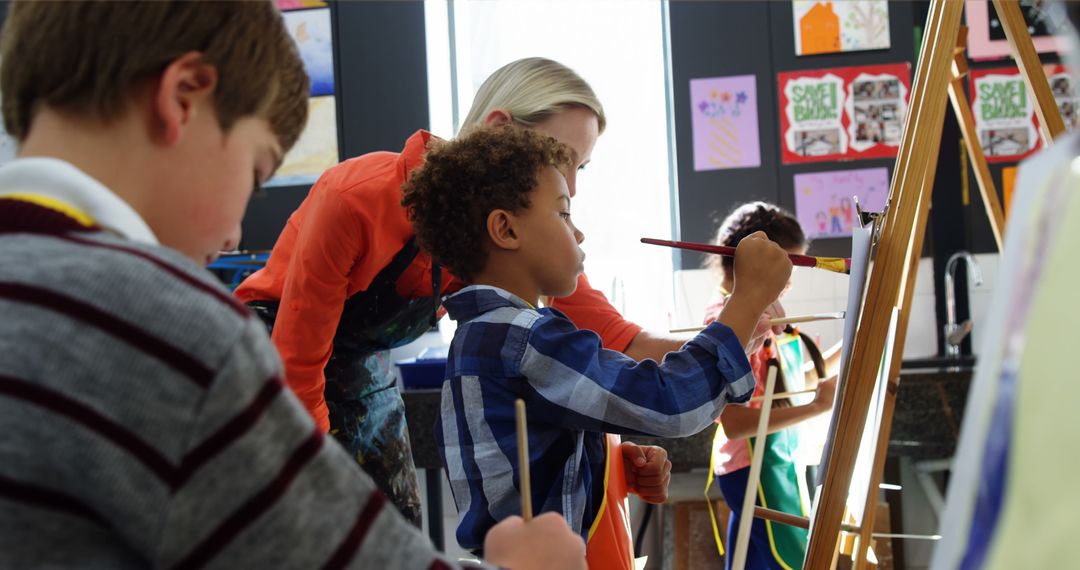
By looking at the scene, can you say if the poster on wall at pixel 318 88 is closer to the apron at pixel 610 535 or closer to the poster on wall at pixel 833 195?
the poster on wall at pixel 833 195

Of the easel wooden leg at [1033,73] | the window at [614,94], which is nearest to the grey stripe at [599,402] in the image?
the easel wooden leg at [1033,73]

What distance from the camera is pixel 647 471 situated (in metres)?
1.23

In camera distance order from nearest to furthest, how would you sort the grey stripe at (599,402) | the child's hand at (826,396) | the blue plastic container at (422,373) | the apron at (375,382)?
the grey stripe at (599,402) → the apron at (375,382) → the child's hand at (826,396) → the blue plastic container at (422,373)

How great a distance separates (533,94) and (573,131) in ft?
0.26

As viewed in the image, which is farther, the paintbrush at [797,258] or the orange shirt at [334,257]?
the orange shirt at [334,257]

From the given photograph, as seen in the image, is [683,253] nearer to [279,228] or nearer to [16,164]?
[279,228]

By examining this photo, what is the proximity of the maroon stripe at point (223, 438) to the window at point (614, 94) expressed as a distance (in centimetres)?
281

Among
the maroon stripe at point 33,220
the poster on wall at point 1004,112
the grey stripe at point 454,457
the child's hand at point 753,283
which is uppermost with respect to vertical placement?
the poster on wall at point 1004,112

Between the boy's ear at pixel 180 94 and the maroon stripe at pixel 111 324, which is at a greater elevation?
the boy's ear at pixel 180 94

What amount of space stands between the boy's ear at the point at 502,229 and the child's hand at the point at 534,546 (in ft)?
1.84

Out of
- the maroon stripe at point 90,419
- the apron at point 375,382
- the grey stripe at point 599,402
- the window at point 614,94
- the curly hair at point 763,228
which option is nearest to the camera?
the maroon stripe at point 90,419

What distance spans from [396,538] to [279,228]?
2923 mm

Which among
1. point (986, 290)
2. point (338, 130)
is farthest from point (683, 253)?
point (338, 130)

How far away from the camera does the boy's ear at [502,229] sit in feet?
3.88
